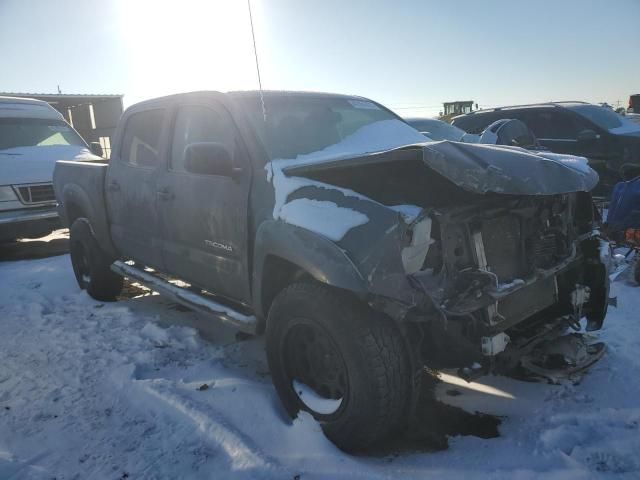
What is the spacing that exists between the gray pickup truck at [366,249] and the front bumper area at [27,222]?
4300 mm

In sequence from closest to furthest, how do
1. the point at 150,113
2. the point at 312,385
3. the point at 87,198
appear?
the point at 312,385
the point at 150,113
the point at 87,198

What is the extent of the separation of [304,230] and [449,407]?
4.45ft

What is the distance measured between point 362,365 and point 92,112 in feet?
72.7

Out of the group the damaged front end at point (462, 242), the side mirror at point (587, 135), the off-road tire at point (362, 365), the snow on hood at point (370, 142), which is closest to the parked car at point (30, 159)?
the snow on hood at point (370, 142)

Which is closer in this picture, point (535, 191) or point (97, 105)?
point (535, 191)

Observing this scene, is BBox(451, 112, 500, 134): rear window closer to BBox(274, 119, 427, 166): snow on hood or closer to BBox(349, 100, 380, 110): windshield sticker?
BBox(349, 100, 380, 110): windshield sticker

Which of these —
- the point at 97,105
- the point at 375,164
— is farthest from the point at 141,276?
the point at 97,105

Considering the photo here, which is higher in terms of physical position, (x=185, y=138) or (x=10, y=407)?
(x=185, y=138)

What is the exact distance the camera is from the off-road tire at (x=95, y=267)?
184 inches

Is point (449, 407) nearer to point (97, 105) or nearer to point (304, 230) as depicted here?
point (304, 230)

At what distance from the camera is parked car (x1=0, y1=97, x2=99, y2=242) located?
22.4 ft

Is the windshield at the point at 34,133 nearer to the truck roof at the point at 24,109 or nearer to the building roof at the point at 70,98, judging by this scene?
the truck roof at the point at 24,109

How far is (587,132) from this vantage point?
7.70 metres

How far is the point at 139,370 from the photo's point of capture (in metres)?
3.20
